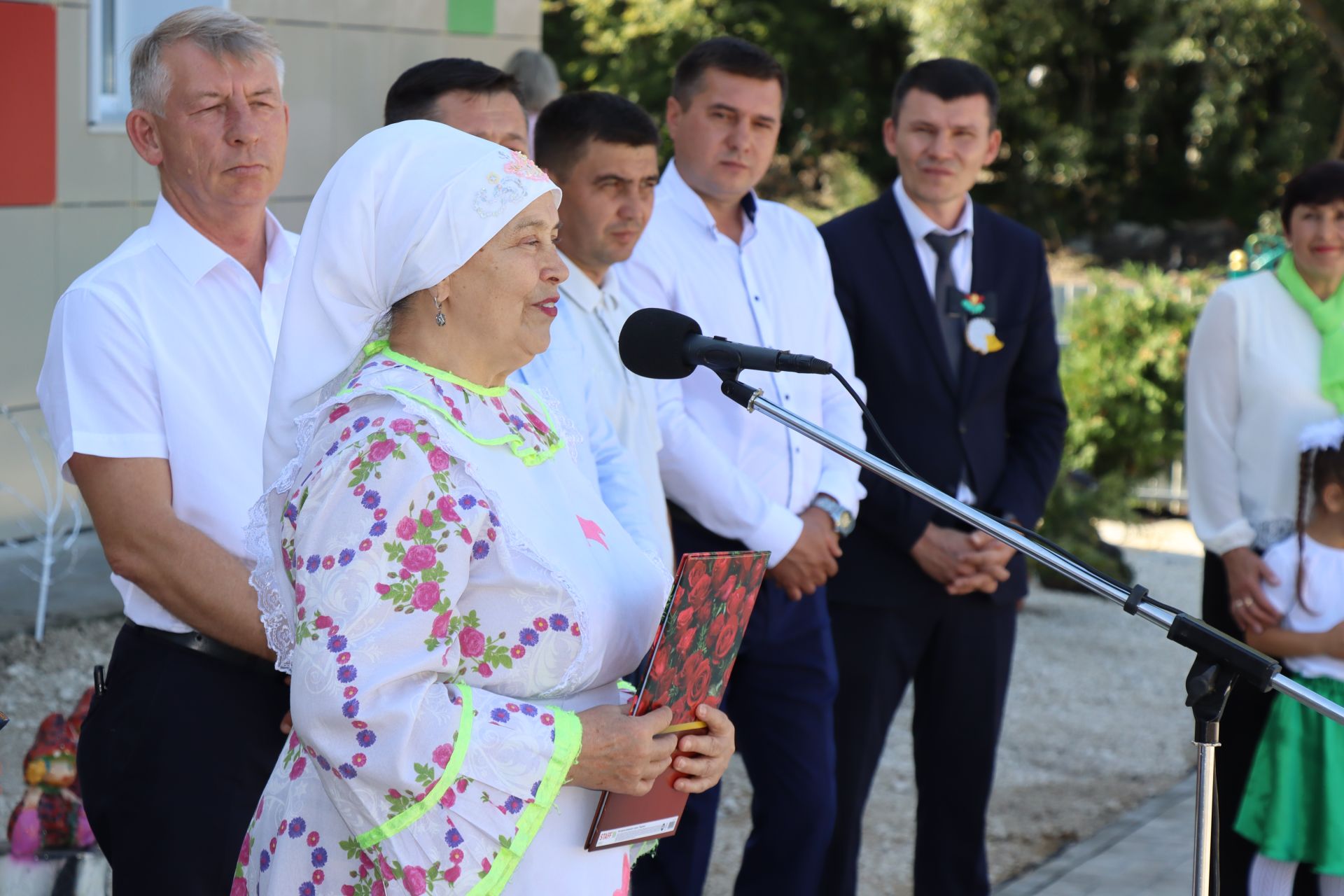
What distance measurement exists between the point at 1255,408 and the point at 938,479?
0.96 m

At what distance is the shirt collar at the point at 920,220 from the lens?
4258 millimetres

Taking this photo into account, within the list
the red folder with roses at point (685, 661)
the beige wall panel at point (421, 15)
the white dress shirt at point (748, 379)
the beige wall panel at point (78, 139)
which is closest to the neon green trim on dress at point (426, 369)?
the red folder with roses at point (685, 661)

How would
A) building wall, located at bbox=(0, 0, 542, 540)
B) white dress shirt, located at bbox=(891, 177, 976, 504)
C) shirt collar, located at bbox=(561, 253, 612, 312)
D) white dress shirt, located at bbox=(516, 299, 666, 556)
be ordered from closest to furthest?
white dress shirt, located at bbox=(516, 299, 666, 556), shirt collar, located at bbox=(561, 253, 612, 312), white dress shirt, located at bbox=(891, 177, 976, 504), building wall, located at bbox=(0, 0, 542, 540)

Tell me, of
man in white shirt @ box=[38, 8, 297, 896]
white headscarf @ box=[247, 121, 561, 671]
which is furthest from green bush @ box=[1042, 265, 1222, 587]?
white headscarf @ box=[247, 121, 561, 671]

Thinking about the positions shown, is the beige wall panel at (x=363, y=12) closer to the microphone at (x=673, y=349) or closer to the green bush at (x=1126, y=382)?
the microphone at (x=673, y=349)

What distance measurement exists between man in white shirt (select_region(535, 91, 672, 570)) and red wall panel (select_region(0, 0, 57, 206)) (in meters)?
3.46

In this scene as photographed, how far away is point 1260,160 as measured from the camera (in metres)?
23.8

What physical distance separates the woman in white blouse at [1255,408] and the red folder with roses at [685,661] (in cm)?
238

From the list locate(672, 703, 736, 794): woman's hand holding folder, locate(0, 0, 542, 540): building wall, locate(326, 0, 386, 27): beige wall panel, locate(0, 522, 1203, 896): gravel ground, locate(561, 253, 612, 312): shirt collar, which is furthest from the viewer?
locate(326, 0, 386, 27): beige wall panel

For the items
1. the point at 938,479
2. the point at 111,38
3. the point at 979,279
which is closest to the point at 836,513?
the point at 938,479

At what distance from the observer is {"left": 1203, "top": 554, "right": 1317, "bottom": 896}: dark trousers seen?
414 cm

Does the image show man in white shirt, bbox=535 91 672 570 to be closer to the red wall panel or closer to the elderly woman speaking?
the elderly woman speaking

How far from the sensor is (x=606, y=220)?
11.3 ft

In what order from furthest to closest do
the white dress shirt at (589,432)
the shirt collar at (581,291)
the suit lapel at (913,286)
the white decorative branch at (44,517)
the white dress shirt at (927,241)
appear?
the white decorative branch at (44,517) < the white dress shirt at (927,241) < the suit lapel at (913,286) < the shirt collar at (581,291) < the white dress shirt at (589,432)
